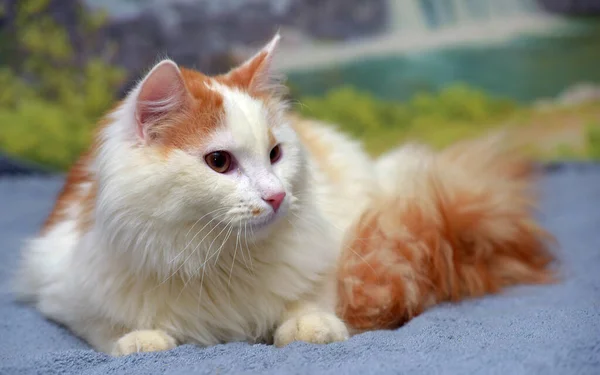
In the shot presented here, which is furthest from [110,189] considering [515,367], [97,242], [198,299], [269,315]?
[515,367]

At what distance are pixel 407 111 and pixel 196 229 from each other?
7.53 feet

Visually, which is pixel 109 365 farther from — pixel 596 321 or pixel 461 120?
pixel 461 120

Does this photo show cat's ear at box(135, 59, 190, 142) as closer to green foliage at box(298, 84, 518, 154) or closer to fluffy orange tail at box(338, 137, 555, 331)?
fluffy orange tail at box(338, 137, 555, 331)

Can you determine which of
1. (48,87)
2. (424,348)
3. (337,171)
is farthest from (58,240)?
(48,87)

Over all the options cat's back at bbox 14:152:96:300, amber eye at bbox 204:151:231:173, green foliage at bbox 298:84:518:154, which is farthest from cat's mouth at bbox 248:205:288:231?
green foliage at bbox 298:84:518:154

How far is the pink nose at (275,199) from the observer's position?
111 centimetres

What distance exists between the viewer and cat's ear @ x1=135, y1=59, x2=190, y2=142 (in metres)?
1.11

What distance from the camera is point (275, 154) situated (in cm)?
125

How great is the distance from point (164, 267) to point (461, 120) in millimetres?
2365

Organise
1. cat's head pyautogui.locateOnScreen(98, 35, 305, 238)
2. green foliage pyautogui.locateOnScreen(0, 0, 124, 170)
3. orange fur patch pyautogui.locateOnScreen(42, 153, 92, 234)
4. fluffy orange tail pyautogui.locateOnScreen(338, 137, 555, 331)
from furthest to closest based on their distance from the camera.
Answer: green foliage pyautogui.locateOnScreen(0, 0, 124, 170) → orange fur patch pyautogui.locateOnScreen(42, 153, 92, 234) → fluffy orange tail pyautogui.locateOnScreen(338, 137, 555, 331) → cat's head pyautogui.locateOnScreen(98, 35, 305, 238)

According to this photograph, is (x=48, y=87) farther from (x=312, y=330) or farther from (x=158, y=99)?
(x=312, y=330)

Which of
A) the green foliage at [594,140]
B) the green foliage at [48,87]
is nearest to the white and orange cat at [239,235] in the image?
the green foliage at [48,87]

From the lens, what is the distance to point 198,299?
4.10 ft

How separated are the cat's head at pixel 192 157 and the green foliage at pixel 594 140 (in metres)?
2.36
